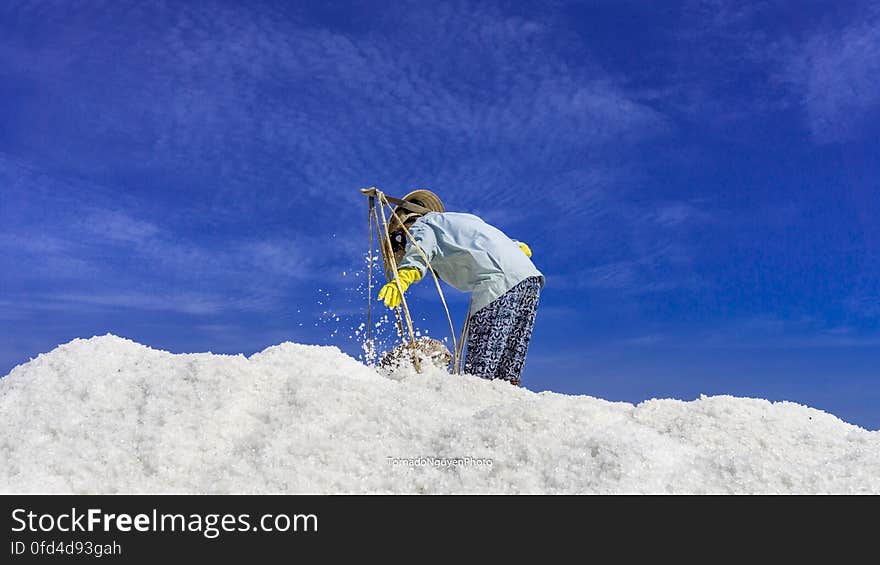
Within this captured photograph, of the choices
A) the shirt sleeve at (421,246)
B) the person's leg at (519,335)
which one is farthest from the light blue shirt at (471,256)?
the person's leg at (519,335)

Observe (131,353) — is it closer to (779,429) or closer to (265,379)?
(265,379)

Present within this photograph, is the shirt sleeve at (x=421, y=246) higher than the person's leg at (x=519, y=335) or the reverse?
higher

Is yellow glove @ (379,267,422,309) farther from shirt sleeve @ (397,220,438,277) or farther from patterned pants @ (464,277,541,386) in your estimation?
patterned pants @ (464,277,541,386)

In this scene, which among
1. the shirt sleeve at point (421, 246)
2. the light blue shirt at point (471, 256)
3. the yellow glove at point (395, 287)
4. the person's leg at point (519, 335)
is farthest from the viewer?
the person's leg at point (519, 335)

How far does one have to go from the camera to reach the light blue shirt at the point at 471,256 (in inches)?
177

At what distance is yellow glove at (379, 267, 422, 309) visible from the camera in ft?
13.8

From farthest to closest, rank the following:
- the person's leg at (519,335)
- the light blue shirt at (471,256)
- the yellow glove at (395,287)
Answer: the person's leg at (519,335) < the light blue shirt at (471,256) < the yellow glove at (395,287)

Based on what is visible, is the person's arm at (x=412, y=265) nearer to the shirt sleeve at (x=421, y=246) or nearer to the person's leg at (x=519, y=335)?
the shirt sleeve at (x=421, y=246)

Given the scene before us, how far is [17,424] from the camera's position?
3240 mm

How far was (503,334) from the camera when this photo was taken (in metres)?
4.52

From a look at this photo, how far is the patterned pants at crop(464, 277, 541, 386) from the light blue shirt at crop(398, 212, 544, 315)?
7 cm

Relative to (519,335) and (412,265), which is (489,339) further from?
(412,265)

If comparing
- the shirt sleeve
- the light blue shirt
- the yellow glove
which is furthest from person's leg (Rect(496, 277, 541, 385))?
the yellow glove
